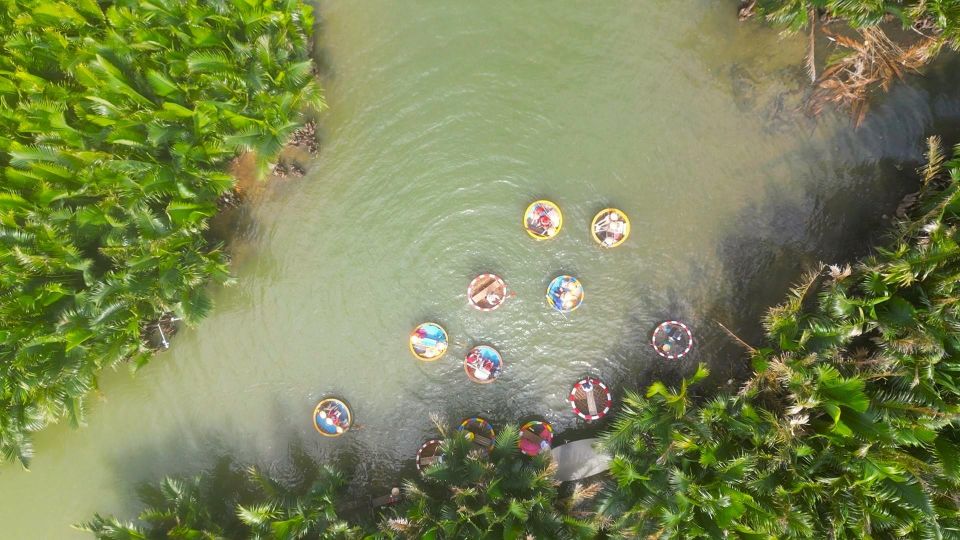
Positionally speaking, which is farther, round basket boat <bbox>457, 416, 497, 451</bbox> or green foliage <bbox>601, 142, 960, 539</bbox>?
round basket boat <bbox>457, 416, 497, 451</bbox>

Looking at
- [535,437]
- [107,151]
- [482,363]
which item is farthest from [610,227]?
[107,151]

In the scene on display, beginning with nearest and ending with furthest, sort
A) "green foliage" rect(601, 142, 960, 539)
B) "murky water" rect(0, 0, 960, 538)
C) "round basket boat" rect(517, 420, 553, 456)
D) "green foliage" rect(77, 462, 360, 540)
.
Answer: "green foliage" rect(601, 142, 960, 539)
"green foliage" rect(77, 462, 360, 540)
"round basket boat" rect(517, 420, 553, 456)
"murky water" rect(0, 0, 960, 538)

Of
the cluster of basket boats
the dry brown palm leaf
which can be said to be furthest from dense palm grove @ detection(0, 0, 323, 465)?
the dry brown palm leaf

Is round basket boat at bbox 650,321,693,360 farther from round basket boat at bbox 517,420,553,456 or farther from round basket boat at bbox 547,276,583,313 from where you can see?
round basket boat at bbox 517,420,553,456

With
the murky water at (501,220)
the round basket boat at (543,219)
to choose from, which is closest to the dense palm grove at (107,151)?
the murky water at (501,220)

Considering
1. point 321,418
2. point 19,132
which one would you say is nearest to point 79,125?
point 19,132

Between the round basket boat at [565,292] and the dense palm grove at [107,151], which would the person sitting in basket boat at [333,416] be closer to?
the dense palm grove at [107,151]
